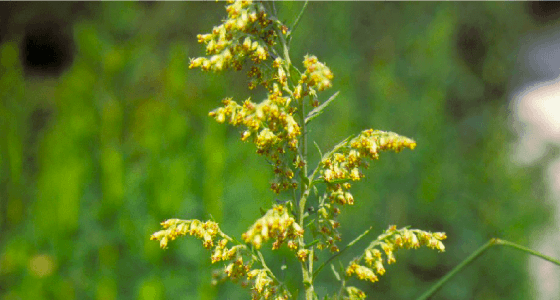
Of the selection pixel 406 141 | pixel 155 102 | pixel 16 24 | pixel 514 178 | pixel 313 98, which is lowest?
pixel 406 141

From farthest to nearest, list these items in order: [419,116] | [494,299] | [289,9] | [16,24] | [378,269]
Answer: [16,24] < [494,299] < [419,116] < [289,9] < [378,269]

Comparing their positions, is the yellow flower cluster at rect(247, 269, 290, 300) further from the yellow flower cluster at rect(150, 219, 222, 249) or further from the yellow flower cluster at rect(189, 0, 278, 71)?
the yellow flower cluster at rect(189, 0, 278, 71)

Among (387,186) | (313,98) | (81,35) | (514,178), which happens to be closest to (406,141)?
(313,98)

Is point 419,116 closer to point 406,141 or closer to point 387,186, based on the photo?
point 387,186

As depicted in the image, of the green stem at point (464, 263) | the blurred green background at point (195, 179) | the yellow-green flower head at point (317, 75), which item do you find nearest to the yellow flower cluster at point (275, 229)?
the yellow-green flower head at point (317, 75)

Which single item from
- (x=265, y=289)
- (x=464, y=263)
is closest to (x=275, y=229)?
(x=265, y=289)

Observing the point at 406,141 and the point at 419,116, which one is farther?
the point at 419,116

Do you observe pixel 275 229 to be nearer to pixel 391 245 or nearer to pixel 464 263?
pixel 391 245
